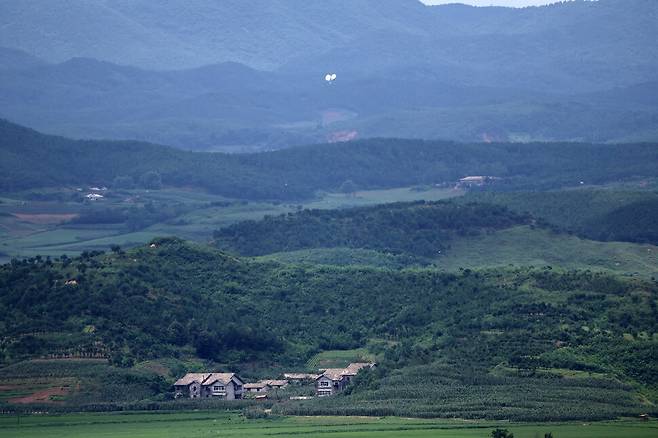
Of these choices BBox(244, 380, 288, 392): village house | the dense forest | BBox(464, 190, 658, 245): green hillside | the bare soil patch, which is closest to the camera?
the bare soil patch

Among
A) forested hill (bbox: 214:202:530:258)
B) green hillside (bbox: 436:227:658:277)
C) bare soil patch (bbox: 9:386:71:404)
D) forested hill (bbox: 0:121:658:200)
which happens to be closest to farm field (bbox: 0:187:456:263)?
forested hill (bbox: 0:121:658:200)

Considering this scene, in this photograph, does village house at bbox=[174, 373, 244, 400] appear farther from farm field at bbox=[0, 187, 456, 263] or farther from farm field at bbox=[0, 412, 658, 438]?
farm field at bbox=[0, 187, 456, 263]

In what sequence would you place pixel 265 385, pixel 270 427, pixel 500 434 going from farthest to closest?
pixel 265 385
pixel 270 427
pixel 500 434

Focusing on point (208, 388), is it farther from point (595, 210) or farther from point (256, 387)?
point (595, 210)

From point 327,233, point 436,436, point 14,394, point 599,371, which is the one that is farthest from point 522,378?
point 327,233

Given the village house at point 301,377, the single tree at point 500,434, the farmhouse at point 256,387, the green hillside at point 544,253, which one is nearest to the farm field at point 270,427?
the single tree at point 500,434

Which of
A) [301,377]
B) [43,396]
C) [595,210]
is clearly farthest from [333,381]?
[595,210]
